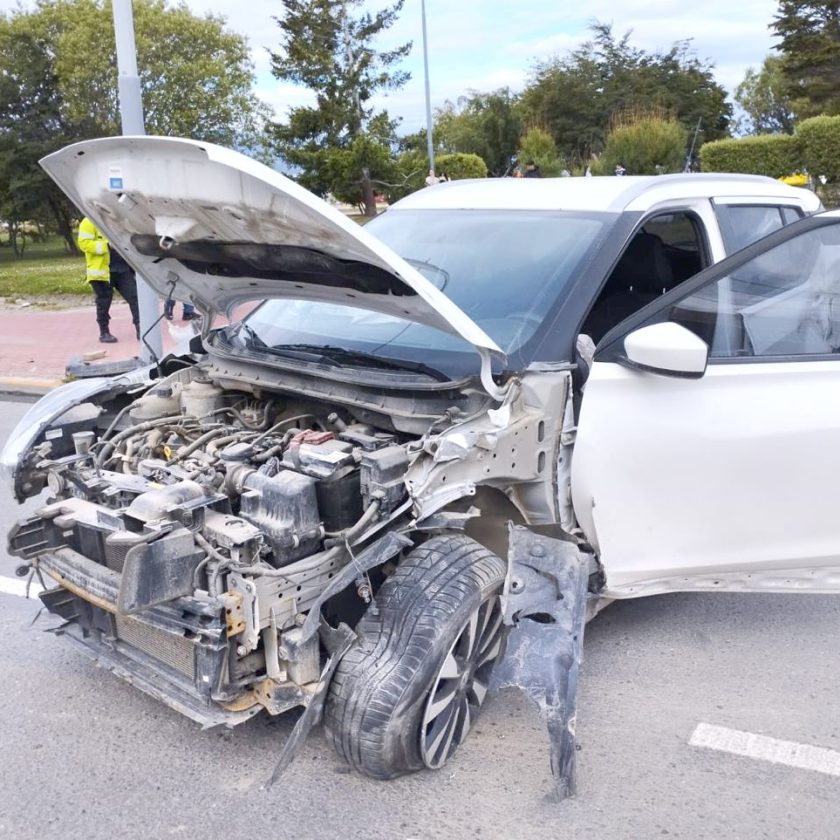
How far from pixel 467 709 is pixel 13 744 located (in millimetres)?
1586

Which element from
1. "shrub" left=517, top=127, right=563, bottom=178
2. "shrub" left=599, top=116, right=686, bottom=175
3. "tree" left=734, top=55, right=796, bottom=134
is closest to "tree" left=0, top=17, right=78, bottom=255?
"shrub" left=517, top=127, right=563, bottom=178

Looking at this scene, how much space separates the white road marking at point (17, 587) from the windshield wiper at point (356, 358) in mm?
1815

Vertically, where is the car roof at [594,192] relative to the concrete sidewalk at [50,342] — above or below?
above

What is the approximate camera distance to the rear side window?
4.05 metres

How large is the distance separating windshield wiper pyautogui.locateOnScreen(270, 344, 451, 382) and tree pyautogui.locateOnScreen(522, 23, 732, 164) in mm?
38395

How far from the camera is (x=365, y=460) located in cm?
281

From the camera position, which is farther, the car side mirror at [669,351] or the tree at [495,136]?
the tree at [495,136]

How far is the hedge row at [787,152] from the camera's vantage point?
71.8 feet

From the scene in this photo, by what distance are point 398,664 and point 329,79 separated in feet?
116

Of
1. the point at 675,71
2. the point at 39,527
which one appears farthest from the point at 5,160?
the point at 39,527

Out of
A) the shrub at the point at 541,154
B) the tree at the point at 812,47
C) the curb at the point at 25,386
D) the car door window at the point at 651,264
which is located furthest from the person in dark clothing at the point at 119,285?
the tree at the point at 812,47

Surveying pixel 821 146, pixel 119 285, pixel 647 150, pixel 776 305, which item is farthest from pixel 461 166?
Result: pixel 776 305

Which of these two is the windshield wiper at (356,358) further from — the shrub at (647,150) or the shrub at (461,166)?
the shrub at (461,166)

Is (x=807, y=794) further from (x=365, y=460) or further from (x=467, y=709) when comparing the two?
(x=365, y=460)
